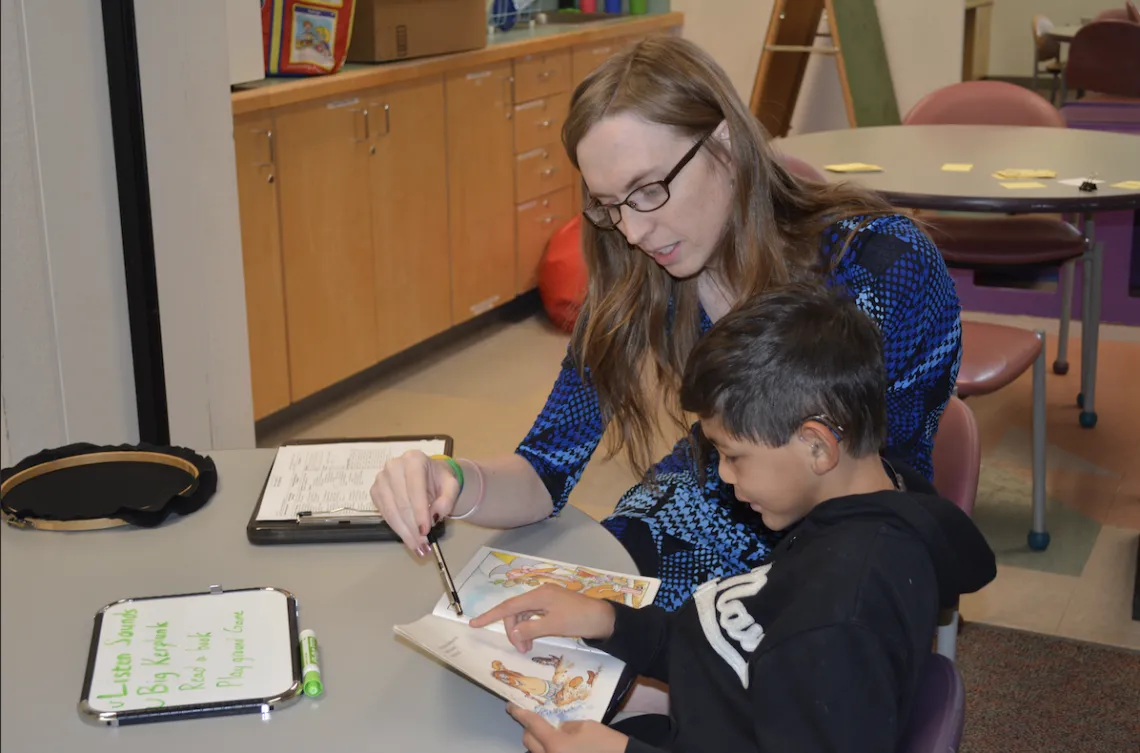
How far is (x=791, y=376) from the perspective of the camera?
1161mm

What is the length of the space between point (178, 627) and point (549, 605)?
0.33 metres

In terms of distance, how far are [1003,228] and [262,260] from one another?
1950mm

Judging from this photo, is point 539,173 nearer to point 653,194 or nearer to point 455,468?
point 653,194

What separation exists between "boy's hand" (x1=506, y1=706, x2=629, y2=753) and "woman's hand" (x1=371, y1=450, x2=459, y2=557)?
27 centimetres

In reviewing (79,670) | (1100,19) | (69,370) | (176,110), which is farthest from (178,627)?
(1100,19)

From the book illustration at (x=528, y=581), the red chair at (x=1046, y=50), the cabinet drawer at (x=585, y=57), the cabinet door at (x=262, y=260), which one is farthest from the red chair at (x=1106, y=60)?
the book illustration at (x=528, y=581)

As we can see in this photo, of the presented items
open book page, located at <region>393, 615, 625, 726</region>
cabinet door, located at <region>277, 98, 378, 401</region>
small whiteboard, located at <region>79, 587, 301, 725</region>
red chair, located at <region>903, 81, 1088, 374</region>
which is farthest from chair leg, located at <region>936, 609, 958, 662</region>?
cabinet door, located at <region>277, 98, 378, 401</region>

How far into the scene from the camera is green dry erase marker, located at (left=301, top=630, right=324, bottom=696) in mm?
1047

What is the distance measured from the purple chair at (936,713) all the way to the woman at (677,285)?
448 mm

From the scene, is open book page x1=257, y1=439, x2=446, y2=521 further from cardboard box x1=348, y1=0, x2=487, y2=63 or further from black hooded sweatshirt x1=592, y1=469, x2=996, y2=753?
cardboard box x1=348, y1=0, x2=487, y2=63

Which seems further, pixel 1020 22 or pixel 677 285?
pixel 1020 22

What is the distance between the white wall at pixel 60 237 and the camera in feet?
6.56

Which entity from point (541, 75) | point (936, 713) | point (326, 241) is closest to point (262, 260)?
point (326, 241)

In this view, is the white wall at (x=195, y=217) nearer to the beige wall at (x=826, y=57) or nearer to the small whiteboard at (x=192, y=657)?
the small whiteboard at (x=192, y=657)
